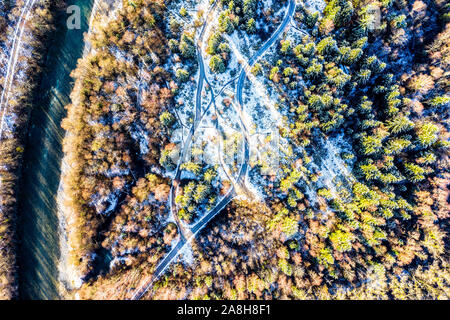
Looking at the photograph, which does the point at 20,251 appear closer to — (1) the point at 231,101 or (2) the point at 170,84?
(2) the point at 170,84

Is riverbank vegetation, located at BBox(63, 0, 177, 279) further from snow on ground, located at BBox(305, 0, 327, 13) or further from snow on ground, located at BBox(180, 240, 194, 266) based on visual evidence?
snow on ground, located at BBox(305, 0, 327, 13)

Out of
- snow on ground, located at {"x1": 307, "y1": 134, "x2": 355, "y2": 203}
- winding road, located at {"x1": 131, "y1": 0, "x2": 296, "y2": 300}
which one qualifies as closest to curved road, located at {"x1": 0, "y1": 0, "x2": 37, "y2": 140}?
winding road, located at {"x1": 131, "y1": 0, "x2": 296, "y2": 300}

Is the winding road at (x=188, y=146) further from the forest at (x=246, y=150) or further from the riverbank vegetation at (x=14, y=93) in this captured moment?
the riverbank vegetation at (x=14, y=93)

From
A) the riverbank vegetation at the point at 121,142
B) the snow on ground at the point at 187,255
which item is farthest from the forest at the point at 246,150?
the riverbank vegetation at the point at 121,142

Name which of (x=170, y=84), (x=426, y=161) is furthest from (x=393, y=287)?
(x=170, y=84)

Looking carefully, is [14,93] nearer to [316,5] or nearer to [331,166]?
[316,5]

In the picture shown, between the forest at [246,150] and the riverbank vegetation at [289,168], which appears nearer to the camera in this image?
the forest at [246,150]
